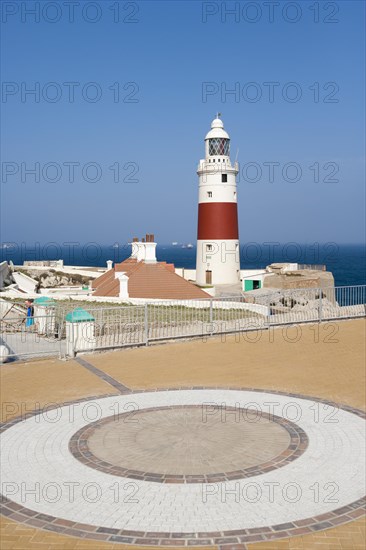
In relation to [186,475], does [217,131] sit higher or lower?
higher

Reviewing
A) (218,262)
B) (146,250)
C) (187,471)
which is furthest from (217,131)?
(187,471)

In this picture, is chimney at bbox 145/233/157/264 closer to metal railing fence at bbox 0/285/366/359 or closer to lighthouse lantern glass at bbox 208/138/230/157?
metal railing fence at bbox 0/285/366/359

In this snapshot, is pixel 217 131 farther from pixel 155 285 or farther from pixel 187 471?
pixel 187 471

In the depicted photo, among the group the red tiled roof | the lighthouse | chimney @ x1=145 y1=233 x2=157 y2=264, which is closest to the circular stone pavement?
the red tiled roof

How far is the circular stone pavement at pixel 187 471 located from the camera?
6137mm

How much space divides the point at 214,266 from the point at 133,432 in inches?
1339

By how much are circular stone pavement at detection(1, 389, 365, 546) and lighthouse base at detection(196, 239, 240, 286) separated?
3162cm

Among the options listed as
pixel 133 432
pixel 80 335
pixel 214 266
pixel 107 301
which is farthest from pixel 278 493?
pixel 214 266

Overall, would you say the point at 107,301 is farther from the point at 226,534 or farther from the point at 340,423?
the point at 226,534

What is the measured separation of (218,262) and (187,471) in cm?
3537

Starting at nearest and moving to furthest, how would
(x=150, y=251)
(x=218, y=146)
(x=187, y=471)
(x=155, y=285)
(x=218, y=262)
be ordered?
(x=187, y=471), (x=155, y=285), (x=150, y=251), (x=218, y=146), (x=218, y=262)

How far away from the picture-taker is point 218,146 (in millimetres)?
42219

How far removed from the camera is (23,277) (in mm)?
50375

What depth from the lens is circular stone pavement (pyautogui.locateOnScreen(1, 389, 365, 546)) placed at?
614cm
